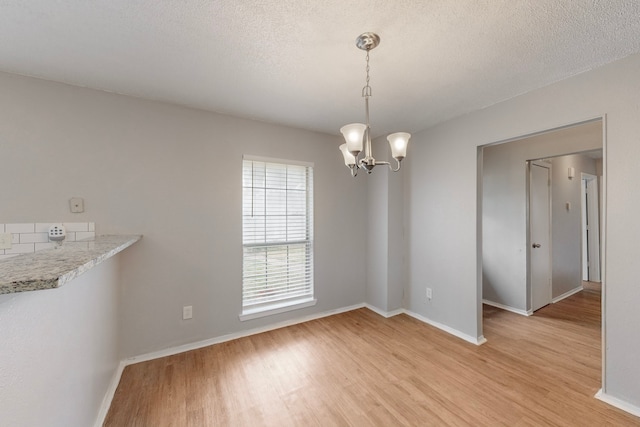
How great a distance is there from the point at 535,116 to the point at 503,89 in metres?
0.37

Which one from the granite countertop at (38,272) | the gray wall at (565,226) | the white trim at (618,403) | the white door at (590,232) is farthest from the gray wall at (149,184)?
the white door at (590,232)

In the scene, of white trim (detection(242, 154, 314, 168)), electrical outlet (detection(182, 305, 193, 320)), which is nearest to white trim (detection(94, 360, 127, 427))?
electrical outlet (detection(182, 305, 193, 320))

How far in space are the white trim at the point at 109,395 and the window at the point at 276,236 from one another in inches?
43.1

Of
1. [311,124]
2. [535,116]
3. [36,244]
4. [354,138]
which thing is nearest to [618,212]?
[535,116]

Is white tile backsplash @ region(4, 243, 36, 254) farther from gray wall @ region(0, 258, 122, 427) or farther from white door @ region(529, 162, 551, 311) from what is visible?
white door @ region(529, 162, 551, 311)

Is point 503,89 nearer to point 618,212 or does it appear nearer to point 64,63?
point 618,212

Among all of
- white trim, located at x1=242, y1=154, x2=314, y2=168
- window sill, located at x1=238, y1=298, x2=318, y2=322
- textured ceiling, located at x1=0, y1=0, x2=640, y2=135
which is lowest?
window sill, located at x1=238, y1=298, x2=318, y2=322

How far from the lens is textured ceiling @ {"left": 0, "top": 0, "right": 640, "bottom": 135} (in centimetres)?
136

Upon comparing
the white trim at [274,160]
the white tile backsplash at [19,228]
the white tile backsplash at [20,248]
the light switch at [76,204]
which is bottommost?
the white tile backsplash at [20,248]

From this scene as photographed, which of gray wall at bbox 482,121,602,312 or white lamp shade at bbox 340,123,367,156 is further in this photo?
gray wall at bbox 482,121,602,312

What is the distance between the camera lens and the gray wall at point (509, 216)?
10.7ft

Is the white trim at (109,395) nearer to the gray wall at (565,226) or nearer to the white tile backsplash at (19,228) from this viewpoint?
the white tile backsplash at (19,228)

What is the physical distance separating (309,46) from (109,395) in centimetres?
284

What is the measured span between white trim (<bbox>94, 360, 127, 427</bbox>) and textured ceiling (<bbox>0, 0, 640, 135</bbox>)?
239 cm
